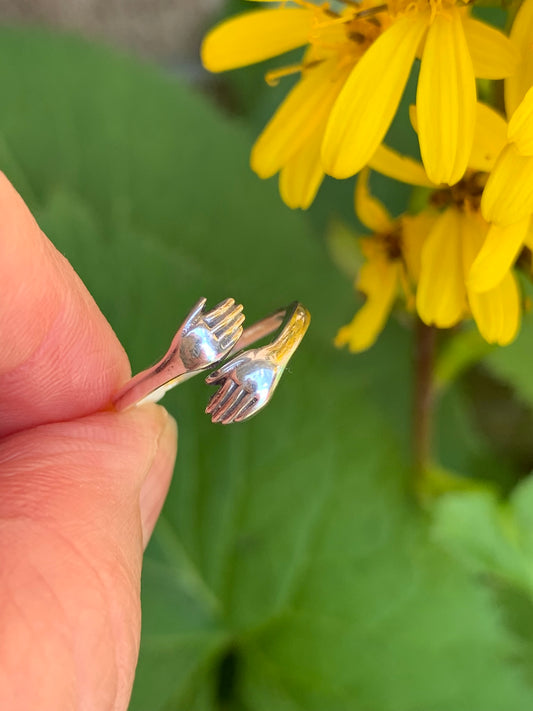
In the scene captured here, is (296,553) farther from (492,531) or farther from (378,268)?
(378,268)

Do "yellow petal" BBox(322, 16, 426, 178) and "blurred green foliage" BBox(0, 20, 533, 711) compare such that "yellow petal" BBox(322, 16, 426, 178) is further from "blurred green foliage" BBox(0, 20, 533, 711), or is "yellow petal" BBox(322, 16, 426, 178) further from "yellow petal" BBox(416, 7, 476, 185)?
"blurred green foliage" BBox(0, 20, 533, 711)

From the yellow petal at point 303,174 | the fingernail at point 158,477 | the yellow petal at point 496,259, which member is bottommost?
the fingernail at point 158,477

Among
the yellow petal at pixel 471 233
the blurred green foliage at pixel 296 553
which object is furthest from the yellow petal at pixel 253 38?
the blurred green foliage at pixel 296 553

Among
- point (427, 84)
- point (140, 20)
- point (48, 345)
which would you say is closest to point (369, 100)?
point (427, 84)

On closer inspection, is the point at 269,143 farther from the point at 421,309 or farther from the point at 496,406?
the point at 496,406

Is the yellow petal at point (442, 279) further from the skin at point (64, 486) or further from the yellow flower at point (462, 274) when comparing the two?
the skin at point (64, 486)

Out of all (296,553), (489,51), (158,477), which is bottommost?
(296,553)
